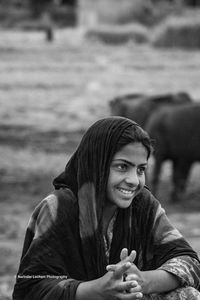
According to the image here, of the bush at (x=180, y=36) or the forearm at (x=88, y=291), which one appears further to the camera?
the bush at (x=180, y=36)

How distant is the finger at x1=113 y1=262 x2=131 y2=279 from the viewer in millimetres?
3143

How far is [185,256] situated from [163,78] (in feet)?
63.3

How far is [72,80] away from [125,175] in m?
19.2

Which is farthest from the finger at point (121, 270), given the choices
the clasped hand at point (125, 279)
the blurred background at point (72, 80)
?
the blurred background at point (72, 80)

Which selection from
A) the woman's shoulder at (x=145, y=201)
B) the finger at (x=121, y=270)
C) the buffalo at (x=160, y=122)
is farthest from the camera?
the buffalo at (x=160, y=122)

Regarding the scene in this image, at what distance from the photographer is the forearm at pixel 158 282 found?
3400mm

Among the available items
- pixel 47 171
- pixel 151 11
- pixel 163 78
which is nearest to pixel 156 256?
pixel 47 171

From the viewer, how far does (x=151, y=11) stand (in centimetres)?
3991

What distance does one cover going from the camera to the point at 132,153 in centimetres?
349

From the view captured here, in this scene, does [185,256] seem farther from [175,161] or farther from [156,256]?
[175,161]

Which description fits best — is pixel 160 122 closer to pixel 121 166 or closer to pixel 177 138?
pixel 177 138

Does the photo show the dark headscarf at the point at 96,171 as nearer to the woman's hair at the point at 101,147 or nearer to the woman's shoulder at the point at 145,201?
the woman's hair at the point at 101,147

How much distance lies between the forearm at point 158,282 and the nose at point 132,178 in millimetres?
331

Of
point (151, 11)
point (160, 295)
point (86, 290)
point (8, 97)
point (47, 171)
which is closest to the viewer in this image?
point (86, 290)
